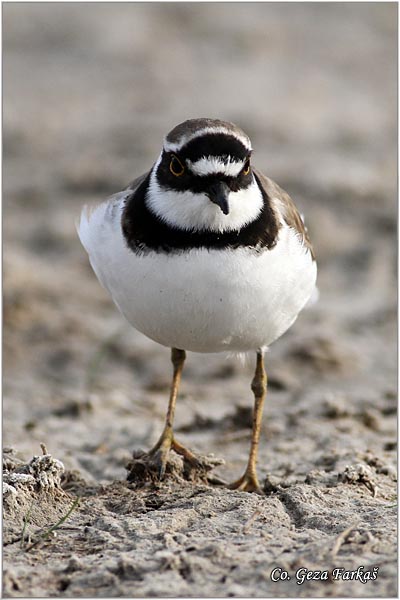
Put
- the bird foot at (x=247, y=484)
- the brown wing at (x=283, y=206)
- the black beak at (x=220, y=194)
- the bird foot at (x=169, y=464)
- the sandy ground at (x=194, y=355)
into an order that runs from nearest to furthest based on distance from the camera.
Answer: the sandy ground at (x=194, y=355), the black beak at (x=220, y=194), the brown wing at (x=283, y=206), the bird foot at (x=169, y=464), the bird foot at (x=247, y=484)

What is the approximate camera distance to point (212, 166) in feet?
13.5

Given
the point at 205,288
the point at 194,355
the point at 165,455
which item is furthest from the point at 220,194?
the point at 194,355

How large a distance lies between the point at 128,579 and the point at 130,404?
3.14 metres

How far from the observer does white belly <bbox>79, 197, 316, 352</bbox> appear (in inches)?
166

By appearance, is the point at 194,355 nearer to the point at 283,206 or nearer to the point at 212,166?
the point at 283,206

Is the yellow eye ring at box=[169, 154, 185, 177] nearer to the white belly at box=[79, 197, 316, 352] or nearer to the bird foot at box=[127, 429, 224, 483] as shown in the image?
the white belly at box=[79, 197, 316, 352]

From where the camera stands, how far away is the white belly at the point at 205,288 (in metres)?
4.22

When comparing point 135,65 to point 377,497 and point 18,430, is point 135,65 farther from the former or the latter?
point 377,497

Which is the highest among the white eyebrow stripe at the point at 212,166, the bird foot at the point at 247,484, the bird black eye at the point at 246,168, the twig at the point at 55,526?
the bird black eye at the point at 246,168

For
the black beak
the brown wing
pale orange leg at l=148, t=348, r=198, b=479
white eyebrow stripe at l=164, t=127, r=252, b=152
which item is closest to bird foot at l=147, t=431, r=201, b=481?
pale orange leg at l=148, t=348, r=198, b=479

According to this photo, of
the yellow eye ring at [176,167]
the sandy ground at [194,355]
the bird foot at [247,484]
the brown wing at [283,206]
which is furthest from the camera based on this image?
the bird foot at [247,484]

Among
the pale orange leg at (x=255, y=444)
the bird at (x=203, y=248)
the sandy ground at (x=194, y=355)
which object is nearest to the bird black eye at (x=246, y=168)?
the bird at (x=203, y=248)

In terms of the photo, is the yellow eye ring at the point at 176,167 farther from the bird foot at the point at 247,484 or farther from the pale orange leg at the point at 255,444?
the bird foot at the point at 247,484

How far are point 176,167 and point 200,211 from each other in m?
0.26
